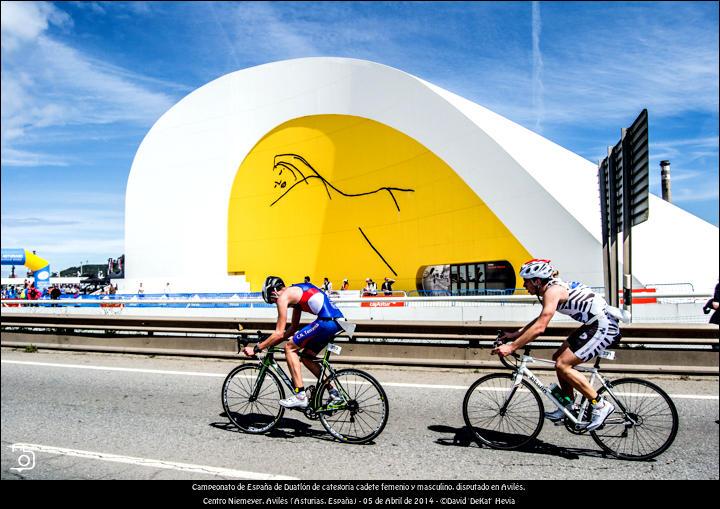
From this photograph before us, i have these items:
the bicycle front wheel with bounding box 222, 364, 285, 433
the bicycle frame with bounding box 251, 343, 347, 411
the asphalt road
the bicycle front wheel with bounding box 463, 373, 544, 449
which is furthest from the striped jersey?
the bicycle front wheel with bounding box 222, 364, 285, 433

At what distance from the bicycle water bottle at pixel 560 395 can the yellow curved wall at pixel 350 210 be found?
2409 cm

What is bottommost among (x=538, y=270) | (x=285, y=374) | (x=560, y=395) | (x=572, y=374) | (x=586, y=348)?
(x=560, y=395)

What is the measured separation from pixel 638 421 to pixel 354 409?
267cm

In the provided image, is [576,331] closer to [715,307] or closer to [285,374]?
[285,374]

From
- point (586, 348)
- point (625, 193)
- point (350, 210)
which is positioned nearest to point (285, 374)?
point (586, 348)

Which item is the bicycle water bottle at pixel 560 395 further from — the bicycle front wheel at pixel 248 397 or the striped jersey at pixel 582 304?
the bicycle front wheel at pixel 248 397

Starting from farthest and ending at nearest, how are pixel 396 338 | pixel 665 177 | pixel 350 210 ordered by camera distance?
pixel 665 177 < pixel 350 210 < pixel 396 338

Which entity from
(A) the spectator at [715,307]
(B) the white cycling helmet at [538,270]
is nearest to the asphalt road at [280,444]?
(A) the spectator at [715,307]

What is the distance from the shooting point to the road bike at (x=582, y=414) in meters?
4.91

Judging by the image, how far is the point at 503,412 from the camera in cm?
535

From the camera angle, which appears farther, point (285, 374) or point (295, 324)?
point (295, 324)

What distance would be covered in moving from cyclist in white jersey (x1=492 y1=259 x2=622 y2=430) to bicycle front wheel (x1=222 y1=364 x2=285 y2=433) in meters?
2.57
